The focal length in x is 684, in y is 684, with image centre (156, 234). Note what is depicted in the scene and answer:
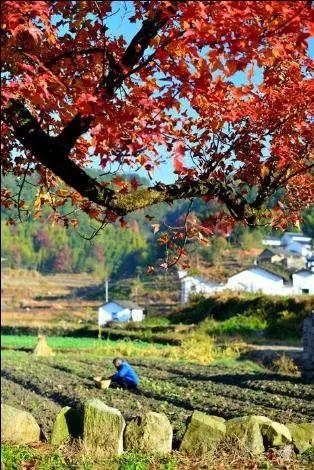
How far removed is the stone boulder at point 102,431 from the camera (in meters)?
8.37

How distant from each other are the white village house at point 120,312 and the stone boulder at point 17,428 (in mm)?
60177

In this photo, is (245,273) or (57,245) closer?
(245,273)

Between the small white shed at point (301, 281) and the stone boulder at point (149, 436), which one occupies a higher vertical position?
the small white shed at point (301, 281)

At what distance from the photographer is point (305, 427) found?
349 inches

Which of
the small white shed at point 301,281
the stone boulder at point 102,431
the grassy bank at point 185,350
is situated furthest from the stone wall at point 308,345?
the small white shed at point 301,281

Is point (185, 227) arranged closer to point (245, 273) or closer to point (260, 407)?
point (260, 407)

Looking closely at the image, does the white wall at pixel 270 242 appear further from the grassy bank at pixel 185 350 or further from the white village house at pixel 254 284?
the grassy bank at pixel 185 350

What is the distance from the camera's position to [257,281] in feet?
209

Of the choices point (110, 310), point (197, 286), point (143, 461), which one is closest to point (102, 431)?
point (143, 461)

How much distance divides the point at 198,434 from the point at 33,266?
154m

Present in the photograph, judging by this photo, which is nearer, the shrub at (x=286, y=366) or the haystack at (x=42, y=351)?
the shrub at (x=286, y=366)

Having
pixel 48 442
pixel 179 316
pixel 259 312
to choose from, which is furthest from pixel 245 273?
pixel 48 442

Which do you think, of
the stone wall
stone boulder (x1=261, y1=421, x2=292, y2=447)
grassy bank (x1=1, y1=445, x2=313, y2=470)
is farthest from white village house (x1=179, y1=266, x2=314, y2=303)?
grassy bank (x1=1, y1=445, x2=313, y2=470)

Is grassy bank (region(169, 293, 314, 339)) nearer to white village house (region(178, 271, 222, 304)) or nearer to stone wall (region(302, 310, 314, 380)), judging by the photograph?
white village house (region(178, 271, 222, 304))
